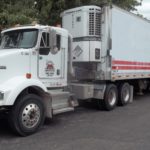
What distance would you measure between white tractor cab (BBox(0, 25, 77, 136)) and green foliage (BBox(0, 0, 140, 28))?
334 cm

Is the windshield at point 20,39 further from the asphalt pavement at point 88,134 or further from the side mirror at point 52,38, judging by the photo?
the asphalt pavement at point 88,134

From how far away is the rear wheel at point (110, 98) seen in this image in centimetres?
1035

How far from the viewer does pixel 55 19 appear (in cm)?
1408

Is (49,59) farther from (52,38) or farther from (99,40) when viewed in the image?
(99,40)

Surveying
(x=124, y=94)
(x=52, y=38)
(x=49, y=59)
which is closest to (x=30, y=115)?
(x=49, y=59)

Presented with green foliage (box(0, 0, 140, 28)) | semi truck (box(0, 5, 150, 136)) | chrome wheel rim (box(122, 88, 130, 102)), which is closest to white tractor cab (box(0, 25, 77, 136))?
semi truck (box(0, 5, 150, 136))

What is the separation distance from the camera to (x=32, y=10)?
1286 centimetres

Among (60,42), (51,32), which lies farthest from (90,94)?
(51,32)

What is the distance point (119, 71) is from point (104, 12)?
224 centimetres

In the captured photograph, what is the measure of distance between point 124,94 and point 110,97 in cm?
114

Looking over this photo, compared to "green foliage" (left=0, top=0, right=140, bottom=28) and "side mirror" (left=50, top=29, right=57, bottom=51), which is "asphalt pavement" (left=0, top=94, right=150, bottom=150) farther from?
"green foliage" (left=0, top=0, right=140, bottom=28)

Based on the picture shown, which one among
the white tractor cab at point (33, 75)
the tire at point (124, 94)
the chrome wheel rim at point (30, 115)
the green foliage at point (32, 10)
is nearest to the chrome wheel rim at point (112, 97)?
the tire at point (124, 94)

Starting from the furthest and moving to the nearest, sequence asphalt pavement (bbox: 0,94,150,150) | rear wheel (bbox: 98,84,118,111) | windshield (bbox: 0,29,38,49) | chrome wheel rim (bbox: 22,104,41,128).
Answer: rear wheel (bbox: 98,84,118,111) → windshield (bbox: 0,29,38,49) → chrome wheel rim (bbox: 22,104,41,128) → asphalt pavement (bbox: 0,94,150,150)

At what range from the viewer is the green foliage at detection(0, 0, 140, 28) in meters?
11.6
